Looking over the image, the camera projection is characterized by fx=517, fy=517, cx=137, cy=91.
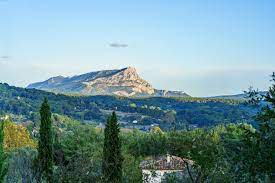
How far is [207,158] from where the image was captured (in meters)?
25.0

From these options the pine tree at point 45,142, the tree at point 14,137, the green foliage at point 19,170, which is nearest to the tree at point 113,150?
the pine tree at point 45,142

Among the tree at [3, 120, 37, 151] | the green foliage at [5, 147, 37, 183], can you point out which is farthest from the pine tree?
the tree at [3, 120, 37, 151]

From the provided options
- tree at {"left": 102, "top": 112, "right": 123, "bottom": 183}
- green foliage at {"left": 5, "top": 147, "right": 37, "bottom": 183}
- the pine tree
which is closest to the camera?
tree at {"left": 102, "top": 112, "right": 123, "bottom": 183}

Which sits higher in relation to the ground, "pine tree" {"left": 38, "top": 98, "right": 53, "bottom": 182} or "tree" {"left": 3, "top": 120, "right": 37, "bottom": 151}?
"pine tree" {"left": 38, "top": 98, "right": 53, "bottom": 182}

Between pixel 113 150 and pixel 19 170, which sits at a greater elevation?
pixel 113 150

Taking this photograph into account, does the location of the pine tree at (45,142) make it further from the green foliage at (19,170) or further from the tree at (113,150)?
the tree at (113,150)

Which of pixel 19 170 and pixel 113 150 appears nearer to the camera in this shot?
pixel 113 150

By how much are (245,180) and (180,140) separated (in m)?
20.7

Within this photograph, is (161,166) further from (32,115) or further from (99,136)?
(32,115)

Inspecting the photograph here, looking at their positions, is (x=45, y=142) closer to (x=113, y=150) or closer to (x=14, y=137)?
(x=113, y=150)

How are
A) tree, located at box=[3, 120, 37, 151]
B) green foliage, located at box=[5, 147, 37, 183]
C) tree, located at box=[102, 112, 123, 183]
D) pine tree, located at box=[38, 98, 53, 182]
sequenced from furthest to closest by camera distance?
tree, located at box=[3, 120, 37, 151]
green foliage, located at box=[5, 147, 37, 183]
pine tree, located at box=[38, 98, 53, 182]
tree, located at box=[102, 112, 123, 183]

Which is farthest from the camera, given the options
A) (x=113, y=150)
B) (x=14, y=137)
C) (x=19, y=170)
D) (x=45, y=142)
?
(x=14, y=137)

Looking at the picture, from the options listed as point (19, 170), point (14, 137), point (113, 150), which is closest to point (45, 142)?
point (19, 170)

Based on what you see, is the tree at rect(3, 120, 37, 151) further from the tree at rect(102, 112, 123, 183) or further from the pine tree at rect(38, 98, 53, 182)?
the tree at rect(102, 112, 123, 183)
